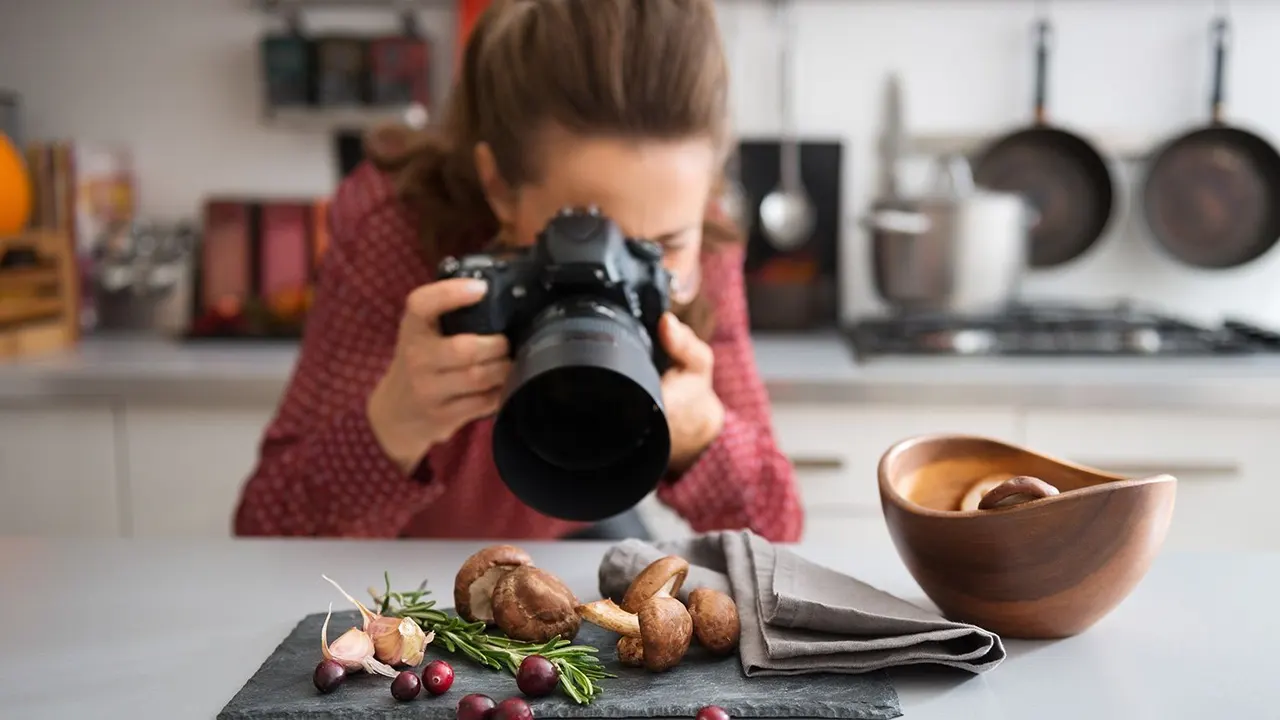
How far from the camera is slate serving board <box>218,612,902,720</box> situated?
55cm

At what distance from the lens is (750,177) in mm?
2113

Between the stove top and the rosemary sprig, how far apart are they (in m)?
1.14

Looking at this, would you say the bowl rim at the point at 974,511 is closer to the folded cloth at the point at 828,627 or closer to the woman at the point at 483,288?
the folded cloth at the point at 828,627

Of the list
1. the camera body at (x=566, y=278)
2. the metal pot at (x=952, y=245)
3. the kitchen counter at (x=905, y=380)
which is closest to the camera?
the camera body at (x=566, y=278)

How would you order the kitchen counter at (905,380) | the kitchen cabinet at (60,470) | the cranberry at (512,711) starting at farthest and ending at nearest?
the kitchen cabinet at (60,470) < the kitchen counter at (905,380) < the cranberry at (512,711)

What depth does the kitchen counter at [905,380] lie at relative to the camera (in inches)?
62.3

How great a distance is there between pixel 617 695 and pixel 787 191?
63.3 inches

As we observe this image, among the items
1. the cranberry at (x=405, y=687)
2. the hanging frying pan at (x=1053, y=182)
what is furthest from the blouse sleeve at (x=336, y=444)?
the hanging frying pan at (x=1053, y=182)

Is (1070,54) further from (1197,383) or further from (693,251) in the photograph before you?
(693,251)

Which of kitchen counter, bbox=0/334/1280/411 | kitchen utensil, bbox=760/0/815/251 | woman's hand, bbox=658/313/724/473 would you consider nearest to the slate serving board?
woman's hand, bbox=658/313/724/473

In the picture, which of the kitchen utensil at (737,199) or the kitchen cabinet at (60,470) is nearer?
the kitchen cabinet at (60,470)

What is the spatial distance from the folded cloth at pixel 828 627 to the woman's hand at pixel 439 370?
209mm

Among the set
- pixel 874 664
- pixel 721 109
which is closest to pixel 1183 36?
pixel 721 109

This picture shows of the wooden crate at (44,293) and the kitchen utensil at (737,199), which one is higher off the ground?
the kitchen utensil at (737,199)
